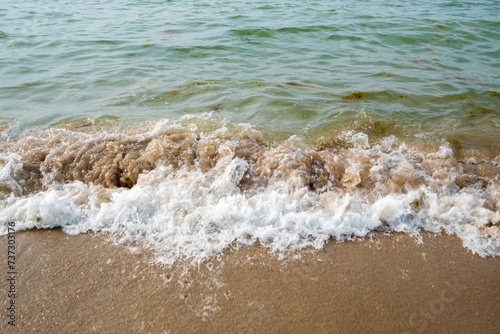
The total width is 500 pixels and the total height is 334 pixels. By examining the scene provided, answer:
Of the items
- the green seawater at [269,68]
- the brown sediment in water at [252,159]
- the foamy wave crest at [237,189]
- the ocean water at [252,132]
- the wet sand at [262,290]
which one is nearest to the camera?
the wet sand at [262,290]

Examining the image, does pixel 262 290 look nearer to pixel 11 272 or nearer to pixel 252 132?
pixel 11 272

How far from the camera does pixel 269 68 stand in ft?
22.7

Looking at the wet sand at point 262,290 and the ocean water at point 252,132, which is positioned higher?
the ocean water at point 252,132

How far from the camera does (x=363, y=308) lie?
2320 millimetres

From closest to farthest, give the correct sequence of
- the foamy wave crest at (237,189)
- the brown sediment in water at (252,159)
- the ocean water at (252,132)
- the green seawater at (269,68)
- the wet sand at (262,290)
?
the wet sand at (262,290)
the foamy wave crest at (237,189)
the ocean water at (252,132)
the brown sediment in water at (252,159)
the green seawater at (269,68)

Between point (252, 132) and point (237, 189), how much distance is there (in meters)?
1.36

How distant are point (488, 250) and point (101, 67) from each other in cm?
721

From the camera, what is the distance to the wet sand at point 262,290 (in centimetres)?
224

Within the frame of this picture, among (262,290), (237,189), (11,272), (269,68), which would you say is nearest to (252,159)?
(237,189)

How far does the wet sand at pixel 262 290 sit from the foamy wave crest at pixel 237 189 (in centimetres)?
16

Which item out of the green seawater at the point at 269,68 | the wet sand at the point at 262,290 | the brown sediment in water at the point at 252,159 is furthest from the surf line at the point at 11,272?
the green seawater at the point at 269,68

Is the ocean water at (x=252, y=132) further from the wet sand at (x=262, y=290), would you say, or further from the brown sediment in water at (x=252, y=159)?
the wet sand at (x=262, y=290)

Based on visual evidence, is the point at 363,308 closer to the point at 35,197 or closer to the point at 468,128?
the point at 35,197

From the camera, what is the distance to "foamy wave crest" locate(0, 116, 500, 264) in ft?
9.57
